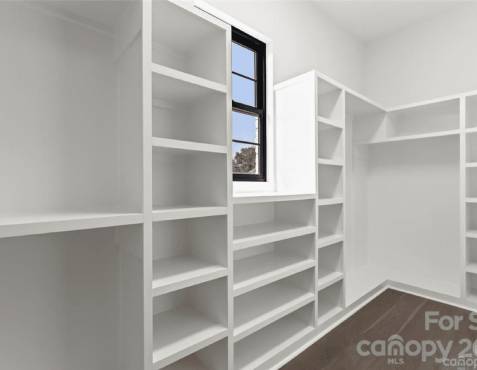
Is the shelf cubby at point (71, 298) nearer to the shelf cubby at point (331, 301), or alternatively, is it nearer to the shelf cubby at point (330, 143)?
the shelf cubby at point (331, 301)

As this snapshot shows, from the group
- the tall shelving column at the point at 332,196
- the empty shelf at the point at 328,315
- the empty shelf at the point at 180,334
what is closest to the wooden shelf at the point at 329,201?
the tall shelving column at the point at 332,196

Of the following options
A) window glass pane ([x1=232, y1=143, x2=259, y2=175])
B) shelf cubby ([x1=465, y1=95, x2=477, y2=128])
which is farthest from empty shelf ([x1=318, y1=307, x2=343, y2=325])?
shelf cubby ([x1=465, y1=95, x2=477, y2=128])

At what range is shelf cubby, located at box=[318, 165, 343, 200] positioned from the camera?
2.14 m

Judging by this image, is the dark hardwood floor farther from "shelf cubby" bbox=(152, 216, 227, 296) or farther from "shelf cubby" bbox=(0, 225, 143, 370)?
"shelf cubby" bbox=(0, 225, 143, 370)

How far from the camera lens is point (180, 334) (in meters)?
1.28

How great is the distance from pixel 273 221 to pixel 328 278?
599 mm

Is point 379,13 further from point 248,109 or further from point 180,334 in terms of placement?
point 180,334

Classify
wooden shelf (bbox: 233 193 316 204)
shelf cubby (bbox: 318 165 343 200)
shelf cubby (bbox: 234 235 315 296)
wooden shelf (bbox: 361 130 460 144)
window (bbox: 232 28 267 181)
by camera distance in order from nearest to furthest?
wooden shelf (bbox: 233 193 316 204) < shelf cubby (bbox: 234 235 315 296) < window (bbox: 232 28 267 181) < shelf cubby (bbox: 318 165 343 200) < wooden shelf (bbox: 361 130 460 144)

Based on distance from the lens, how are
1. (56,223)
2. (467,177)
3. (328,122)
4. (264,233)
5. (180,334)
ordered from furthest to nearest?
(467,177) → (328,122) → (264,233) → (180,334) → (56,223)

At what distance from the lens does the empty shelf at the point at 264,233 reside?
148 centimetres

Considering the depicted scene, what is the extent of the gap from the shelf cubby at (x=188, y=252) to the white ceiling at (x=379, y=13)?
2.49 metres

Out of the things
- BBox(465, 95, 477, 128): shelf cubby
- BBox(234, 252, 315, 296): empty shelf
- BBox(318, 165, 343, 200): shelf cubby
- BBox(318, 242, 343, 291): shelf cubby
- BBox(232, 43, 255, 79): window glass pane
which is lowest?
BBox(318, 242, 343, 291): shelf cubby

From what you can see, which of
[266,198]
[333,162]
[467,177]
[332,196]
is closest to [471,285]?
[467,177]

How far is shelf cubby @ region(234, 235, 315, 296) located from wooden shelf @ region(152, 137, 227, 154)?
76 centimetres
